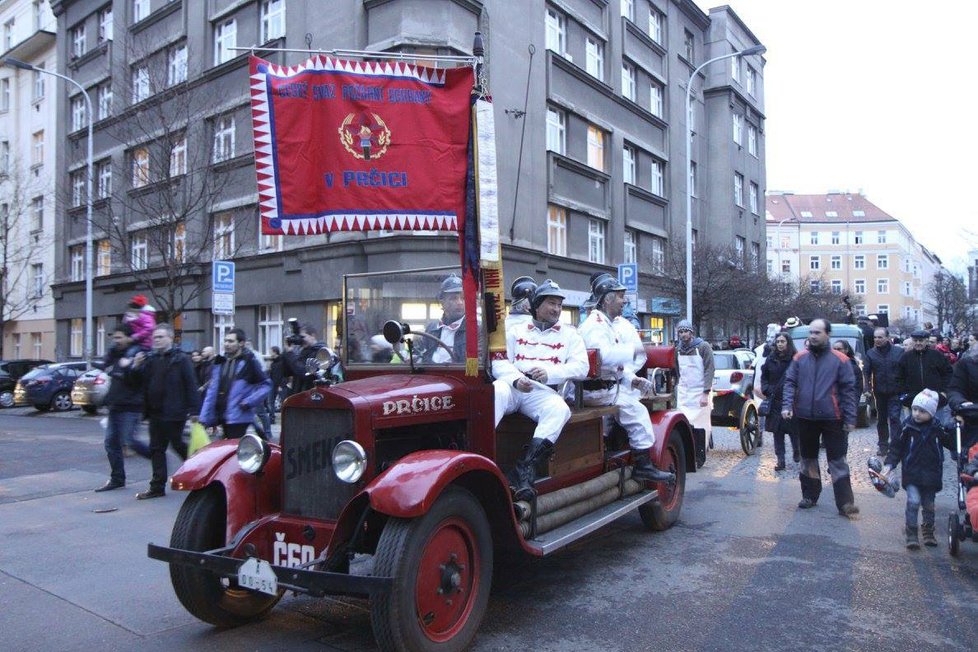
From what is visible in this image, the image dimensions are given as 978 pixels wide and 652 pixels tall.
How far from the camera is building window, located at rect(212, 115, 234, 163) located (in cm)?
2070

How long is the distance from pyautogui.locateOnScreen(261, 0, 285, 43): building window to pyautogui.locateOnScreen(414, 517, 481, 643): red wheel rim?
20.7 m

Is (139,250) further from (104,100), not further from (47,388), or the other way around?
(47,388)

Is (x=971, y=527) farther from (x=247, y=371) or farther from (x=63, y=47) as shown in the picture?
(x=63, y=47)

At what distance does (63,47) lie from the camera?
30969 mm

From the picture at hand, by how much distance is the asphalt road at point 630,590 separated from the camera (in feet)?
14.0

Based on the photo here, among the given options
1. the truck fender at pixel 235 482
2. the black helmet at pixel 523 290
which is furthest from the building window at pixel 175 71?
the truck fender at pixel 235 482

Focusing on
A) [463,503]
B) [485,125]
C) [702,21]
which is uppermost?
[702,21]

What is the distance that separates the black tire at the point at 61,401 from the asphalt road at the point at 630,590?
14.5 meters

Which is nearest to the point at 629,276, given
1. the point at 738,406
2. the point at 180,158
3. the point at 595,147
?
the point at 738,406

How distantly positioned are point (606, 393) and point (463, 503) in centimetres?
242

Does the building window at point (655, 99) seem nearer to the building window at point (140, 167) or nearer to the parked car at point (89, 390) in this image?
the building window at point (140, 167)

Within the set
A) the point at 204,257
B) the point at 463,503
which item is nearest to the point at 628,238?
the point at 204,257

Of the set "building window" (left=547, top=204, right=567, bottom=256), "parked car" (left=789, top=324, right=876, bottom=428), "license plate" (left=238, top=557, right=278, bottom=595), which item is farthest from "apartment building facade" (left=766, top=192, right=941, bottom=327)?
"license plate" (left=238, top=557, right=278, bottom=595)

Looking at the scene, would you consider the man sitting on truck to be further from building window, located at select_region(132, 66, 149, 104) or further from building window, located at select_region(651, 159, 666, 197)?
building window, located at select_region(651, 159, 666, 197)
